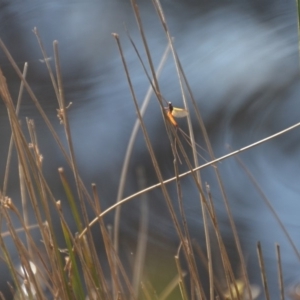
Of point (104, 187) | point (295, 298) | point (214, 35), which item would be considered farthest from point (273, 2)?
point (295, 298)

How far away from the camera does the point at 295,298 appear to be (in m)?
1.30

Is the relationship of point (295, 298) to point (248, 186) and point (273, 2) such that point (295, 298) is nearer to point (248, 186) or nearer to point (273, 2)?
point (248, 186)

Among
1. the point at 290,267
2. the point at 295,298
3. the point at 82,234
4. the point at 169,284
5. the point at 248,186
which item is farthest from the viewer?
the point at 248,186

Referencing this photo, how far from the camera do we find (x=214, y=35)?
2.37m

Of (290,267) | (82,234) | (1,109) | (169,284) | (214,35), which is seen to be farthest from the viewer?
(214,35)

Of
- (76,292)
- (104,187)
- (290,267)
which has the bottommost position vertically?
(290,267)

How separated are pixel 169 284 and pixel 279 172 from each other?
106cm

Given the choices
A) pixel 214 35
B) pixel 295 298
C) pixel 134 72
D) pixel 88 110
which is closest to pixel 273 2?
pixel 214 35

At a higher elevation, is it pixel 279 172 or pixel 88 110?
pixel 88 110

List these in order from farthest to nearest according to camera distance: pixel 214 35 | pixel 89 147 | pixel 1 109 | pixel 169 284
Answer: pixel 214 35
pixel 1 109
pixel 89 147
pixel 169 284

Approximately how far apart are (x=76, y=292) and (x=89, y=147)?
54.3 inches

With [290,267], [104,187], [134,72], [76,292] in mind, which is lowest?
[290,267]

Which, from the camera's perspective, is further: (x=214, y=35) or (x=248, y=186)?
(x=214, y=35)

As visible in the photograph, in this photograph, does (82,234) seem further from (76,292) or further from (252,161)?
(252,161)
